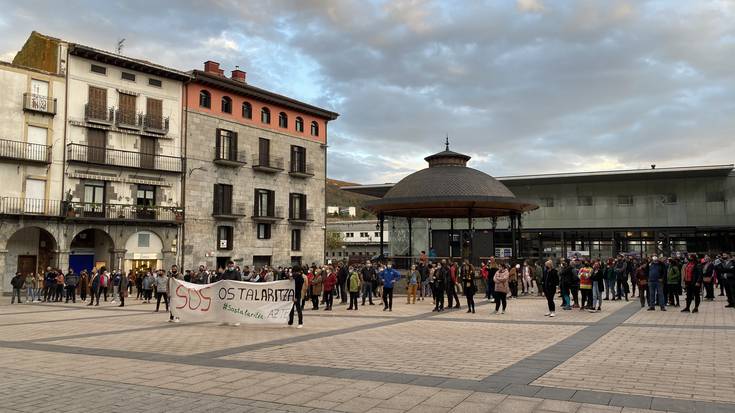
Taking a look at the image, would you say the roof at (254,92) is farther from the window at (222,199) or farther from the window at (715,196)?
the window at (715,196)

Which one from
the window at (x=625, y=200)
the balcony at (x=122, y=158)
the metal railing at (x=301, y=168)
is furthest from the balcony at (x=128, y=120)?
the window at (x=625, y=200)

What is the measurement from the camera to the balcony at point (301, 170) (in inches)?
2039

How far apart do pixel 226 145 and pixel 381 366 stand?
39.4m

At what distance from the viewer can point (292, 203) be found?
5184 centimetres

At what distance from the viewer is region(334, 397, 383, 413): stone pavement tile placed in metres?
6.78

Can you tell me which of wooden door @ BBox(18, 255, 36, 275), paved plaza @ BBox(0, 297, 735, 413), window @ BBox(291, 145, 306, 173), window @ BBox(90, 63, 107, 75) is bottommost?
paved plaza @ BBox(0, 297, 735, 413)

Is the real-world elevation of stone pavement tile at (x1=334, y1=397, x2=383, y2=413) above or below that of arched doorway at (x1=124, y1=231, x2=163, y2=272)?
below

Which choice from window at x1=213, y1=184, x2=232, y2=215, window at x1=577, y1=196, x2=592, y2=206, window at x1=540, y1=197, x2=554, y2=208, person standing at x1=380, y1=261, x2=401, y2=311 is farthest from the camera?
window at x1=540, y1=197, x2=554, y2=208

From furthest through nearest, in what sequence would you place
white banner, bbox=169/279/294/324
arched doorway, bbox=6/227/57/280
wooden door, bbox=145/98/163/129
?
wooden door, bbox=145/98/163/129 → arched doorway, bbox=6/227/57/280 → white banner, bbox=169/279/294/324

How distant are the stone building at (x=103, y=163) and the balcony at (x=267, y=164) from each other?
22.7 feet

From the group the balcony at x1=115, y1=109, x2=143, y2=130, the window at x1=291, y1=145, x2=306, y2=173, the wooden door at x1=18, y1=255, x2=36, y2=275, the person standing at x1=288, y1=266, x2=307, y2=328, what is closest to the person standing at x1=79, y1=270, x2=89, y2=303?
the wooden door at x1=18, y1=255, x2=36, y2=275

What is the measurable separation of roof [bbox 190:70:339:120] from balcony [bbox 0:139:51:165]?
40.1 feet

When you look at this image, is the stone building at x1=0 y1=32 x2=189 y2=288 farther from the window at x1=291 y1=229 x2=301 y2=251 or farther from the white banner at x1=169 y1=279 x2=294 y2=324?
the white banner at x1=169 y1=279 x2=294 y2=324

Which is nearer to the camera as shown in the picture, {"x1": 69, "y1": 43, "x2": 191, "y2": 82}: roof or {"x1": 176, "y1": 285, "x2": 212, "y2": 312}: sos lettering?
{"x1": 176, "y1": 285, "x2": 212, "y2": 312}: sos lettering
